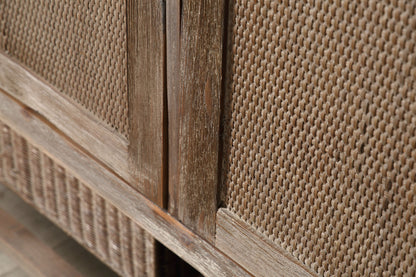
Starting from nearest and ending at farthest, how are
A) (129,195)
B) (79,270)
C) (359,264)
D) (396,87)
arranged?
(396,87)
(359,264)
(129,195)
(79,270)

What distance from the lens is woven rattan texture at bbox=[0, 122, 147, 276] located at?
0.97 meters

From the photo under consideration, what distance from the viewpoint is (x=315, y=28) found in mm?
576

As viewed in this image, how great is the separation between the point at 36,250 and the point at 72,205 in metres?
0.17

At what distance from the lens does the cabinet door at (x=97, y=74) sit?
0.77 meters

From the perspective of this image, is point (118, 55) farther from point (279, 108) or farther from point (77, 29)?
point (279, 108)

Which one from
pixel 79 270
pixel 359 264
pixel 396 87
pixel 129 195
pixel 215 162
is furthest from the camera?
pixel 79 270

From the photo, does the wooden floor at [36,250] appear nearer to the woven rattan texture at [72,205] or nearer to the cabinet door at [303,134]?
the woven rattan texture at [72,205]

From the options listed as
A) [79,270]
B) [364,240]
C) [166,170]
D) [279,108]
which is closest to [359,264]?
[364,240]

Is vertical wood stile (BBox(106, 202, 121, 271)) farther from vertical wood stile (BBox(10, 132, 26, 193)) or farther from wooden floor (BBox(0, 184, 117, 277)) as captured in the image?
vertical wood stile (BBox(10, 132, 26, 193))

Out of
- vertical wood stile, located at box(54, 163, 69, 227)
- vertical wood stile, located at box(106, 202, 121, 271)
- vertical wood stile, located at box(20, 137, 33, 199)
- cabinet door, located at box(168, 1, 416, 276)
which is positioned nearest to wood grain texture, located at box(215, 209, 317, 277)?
cabinet door, located at box(168, 1, 416, 276)

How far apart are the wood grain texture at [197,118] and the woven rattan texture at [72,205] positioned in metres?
0.15

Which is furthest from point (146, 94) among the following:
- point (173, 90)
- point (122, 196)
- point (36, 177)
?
point (36, 177)

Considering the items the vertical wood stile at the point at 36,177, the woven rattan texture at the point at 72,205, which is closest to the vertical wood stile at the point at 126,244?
the woven rattan texture at the point at 72,205

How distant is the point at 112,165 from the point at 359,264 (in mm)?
399
